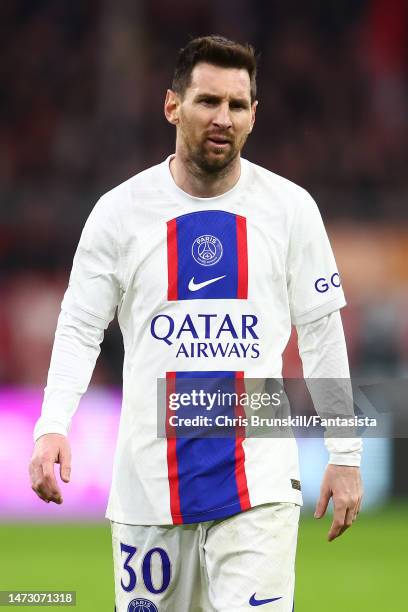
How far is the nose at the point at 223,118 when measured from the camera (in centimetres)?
384

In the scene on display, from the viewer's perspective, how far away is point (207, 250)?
393cm

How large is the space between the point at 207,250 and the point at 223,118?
380mm

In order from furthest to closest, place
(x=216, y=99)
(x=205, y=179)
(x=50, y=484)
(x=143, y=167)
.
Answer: (x=143, y=167)
(x=205, y=179)
(x=216, y=99)
(x=50, y=484)

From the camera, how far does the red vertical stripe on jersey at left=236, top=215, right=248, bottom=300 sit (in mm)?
3898

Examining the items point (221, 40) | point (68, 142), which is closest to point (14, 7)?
point (68, 142)

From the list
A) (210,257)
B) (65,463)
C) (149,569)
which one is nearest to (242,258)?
(210,257)

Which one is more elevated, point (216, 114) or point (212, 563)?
point (216, 114)

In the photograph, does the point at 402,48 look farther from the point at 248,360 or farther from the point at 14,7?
the point at 248,360

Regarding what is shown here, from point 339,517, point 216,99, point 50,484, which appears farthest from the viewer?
point 216,99

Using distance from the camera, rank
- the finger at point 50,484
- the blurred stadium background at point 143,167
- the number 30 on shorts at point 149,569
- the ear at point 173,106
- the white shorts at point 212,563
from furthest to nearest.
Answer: the blurred stadium background at point 143,167, the ear at point 173,106, the number 30 on shorts at point 149,569, the white shorts at point 212,563, the finger at point 50,484

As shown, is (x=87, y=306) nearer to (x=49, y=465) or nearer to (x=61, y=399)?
(x=61, y=399)

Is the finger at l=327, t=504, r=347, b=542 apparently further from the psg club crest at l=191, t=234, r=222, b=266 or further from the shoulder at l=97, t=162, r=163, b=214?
the shoulder at l=97, t=162, r=163, b=214

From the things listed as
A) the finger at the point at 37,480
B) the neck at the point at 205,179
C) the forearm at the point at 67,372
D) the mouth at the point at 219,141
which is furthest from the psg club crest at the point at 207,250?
the finger at the point at 37,480

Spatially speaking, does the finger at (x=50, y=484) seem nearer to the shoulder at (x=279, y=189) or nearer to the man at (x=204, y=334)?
the man at (x=204, y=334)
